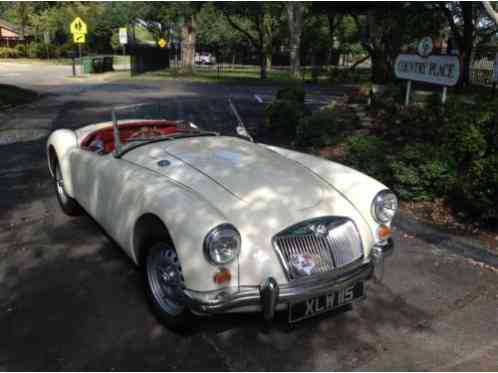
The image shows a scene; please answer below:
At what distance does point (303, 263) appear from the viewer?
9.28 feet

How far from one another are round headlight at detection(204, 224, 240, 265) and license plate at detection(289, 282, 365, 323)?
49cm

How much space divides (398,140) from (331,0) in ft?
17.6

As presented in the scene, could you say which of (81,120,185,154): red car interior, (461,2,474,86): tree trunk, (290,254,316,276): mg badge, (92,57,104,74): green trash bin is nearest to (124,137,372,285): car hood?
(290,254,316,276): mg badge

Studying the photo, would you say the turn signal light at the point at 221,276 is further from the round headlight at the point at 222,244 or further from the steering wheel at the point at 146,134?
the steering wheel at the point at 146,134

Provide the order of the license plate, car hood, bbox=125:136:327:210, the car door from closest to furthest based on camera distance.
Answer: the license plate < car hood, bbox=125:136:327:210 < the car door

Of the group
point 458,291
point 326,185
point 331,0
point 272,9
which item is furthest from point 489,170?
point 272,9

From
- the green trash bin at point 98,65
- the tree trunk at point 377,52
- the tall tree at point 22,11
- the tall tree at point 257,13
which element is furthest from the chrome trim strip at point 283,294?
the tall tree at point 22,11

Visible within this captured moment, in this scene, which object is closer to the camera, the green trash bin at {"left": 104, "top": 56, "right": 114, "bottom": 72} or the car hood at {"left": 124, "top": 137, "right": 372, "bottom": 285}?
the car hood at {"left": 124, "top": 137, "right": 372, "bottom": 285}

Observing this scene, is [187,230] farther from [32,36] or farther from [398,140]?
[32,36]

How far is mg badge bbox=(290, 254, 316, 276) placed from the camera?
2799 millimetres

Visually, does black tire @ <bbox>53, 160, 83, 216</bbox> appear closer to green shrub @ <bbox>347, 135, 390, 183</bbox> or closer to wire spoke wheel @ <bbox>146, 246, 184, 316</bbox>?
wire spoke wheel @ <bbox>146, 246, 184, 316</bbox>

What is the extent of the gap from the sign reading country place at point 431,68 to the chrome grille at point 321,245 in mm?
4186

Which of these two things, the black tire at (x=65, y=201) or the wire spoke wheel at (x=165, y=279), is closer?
the wire spoke wheel at (x=165, y=279)

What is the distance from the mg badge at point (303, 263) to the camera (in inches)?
110
